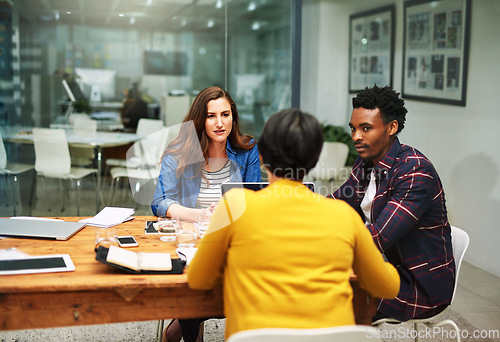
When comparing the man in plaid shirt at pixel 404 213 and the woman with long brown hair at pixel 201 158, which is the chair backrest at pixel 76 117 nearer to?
the woman with long brown hair at pixel 201 158

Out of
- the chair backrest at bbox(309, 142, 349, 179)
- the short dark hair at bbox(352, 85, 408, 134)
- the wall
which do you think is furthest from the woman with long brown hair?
the chair backrest at bbox(309, 142, 349, 179)

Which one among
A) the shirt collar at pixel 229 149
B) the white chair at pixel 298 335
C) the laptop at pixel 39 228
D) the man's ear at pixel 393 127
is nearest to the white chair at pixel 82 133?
the shirt collar at pixel 229 149

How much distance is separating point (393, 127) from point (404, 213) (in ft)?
1.47

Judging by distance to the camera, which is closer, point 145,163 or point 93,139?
point 93,139

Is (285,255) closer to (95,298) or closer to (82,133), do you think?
(95,298)

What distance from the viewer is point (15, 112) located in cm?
492

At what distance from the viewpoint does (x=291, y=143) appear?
5.02 ft

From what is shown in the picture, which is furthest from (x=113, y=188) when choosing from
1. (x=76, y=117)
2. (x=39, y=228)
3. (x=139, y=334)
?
(x=39, y=228)

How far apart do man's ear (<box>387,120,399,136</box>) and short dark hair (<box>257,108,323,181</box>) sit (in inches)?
38.6

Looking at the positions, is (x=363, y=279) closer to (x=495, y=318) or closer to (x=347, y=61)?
(x=495, y=318)

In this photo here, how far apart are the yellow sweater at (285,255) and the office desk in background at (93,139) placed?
3770mm

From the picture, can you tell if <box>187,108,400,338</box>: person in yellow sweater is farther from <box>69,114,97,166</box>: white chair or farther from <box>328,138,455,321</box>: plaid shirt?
<box>69,114,97,166</box>: white chair

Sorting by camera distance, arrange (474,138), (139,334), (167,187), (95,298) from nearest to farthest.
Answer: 1. (95,298)
2. (167,187)
3. (139,334)
4. (474,138)

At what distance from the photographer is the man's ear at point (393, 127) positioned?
8.04 ft
